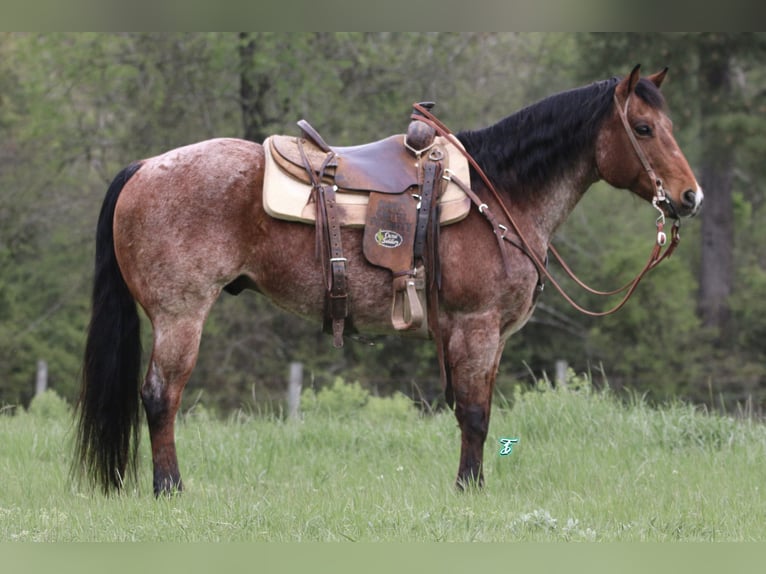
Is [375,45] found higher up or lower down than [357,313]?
higher up

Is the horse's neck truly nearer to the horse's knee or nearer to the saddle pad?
the saddle pad

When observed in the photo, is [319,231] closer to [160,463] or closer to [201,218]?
[201,218]

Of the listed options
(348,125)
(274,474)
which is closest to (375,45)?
(348,125)

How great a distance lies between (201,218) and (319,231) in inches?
24.4

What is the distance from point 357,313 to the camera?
5152 millimetres

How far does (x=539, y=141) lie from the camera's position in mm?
5324

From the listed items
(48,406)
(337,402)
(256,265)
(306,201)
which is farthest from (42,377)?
(306,201)

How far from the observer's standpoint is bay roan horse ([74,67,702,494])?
195 inches

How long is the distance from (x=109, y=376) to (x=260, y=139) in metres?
12.0

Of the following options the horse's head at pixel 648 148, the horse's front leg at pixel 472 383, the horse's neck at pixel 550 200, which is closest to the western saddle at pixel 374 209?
the horse's front leg at pixel 472 383

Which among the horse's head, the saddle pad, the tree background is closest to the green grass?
the saddle pad

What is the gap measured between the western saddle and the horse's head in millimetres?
871

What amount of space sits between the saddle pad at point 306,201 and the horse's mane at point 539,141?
0.31 meters

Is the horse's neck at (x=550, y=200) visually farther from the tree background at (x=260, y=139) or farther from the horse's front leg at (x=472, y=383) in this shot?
the tree background at (x=260, y=139)
